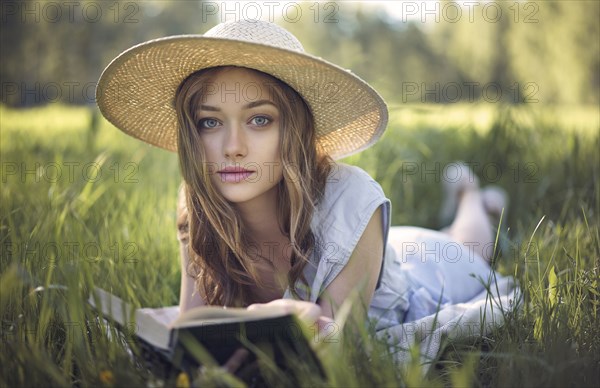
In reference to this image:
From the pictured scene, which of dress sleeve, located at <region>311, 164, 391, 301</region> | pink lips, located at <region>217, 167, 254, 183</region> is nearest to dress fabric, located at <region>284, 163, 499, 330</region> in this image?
dress sleeve, located at <region>311, 164, 391, 301</region>

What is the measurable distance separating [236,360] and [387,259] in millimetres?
1144

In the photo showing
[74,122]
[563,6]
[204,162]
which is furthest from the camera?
[563,6]

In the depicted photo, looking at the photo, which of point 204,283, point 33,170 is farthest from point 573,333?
point 33,170

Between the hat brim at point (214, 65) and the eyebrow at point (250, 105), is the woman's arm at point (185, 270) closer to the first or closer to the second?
the hat brim at point (214, 65)

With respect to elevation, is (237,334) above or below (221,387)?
A: above

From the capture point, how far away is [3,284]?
137 centimetres

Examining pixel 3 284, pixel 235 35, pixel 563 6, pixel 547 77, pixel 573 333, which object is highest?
pixel 563 6

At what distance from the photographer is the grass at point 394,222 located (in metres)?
1.40

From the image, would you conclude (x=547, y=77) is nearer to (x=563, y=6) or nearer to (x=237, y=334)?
(x=563, y=6)

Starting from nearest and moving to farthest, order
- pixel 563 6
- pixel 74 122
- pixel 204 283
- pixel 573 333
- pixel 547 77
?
pixel 573 333 → pixel 204 283 → pixel 74 122 → pixel 563 6 → pixel 547 77

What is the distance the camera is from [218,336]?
1352mm

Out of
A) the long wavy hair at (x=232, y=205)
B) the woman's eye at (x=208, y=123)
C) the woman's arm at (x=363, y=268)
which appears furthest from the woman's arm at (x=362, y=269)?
the woman's eye at (x=208, y=123)

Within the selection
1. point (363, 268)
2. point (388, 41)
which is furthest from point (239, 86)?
point (388, 41)

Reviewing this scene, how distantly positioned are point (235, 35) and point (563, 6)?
15026 mm
